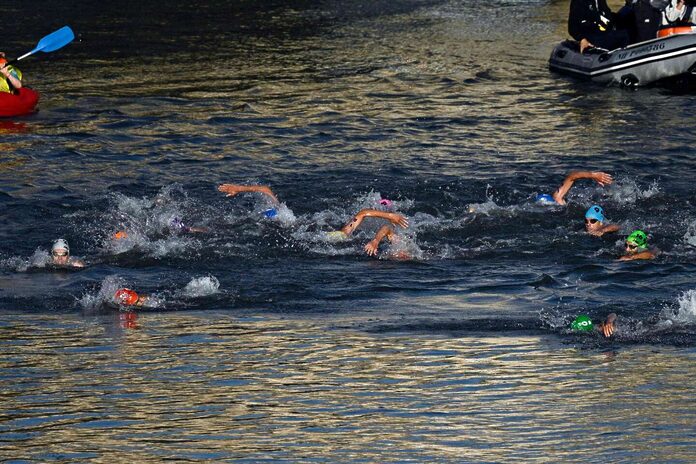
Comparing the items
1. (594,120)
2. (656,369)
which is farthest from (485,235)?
(594,120)

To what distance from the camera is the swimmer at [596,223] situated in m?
14.4

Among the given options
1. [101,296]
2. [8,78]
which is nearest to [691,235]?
[101,296]

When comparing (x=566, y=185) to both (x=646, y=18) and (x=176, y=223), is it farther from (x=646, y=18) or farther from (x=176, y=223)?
(x=646, y=18)

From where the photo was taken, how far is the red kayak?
66.8ft

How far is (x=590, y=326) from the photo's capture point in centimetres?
1103

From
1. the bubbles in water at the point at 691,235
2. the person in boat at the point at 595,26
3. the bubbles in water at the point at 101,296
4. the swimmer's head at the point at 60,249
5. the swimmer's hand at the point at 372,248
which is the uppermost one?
the person in boat at the point at 595,26

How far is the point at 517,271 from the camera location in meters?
13.3

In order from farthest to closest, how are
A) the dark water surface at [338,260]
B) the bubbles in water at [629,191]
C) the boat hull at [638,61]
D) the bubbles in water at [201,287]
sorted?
the boat hull at [638,61]
the bubbles in water at [629,191]
the bubbles in water at [201,287]
the dark water surface at [338,260]

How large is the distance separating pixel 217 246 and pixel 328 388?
5.17 meters

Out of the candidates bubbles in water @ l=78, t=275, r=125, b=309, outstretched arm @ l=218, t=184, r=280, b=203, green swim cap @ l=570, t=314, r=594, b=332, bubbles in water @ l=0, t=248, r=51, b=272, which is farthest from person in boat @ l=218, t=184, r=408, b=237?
green swim cap @ l=570, t=314, r=594, b=332

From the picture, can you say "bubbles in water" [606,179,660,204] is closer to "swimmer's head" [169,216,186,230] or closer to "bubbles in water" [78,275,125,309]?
"swimmer's head" [169,216,186,230]

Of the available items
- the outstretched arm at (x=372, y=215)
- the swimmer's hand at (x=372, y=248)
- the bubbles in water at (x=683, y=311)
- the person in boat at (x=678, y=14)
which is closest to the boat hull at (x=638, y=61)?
the person in boat at (x=678, y=14)

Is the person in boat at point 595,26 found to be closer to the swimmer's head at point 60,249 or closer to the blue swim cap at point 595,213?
the blue swim cap at point 595,213

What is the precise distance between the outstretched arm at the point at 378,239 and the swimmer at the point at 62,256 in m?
3.08
